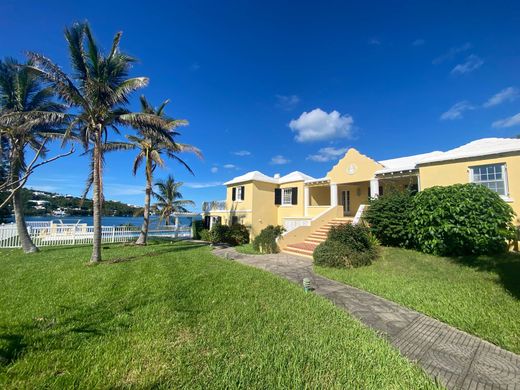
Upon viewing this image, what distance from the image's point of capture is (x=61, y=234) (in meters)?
15.9

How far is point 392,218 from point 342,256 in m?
3.44

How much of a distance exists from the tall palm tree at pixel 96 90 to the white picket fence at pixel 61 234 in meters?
9.33

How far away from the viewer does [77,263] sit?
28.8 feet

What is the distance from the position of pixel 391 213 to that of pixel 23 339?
11.7 metres

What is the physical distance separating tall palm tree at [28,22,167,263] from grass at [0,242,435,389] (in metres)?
4.73

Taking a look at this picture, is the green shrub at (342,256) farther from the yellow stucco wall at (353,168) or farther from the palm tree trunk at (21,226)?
the palm tree trunk at (21,226)

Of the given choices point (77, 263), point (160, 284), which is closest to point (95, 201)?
point (77, 263)

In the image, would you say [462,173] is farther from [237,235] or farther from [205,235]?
[205,235]

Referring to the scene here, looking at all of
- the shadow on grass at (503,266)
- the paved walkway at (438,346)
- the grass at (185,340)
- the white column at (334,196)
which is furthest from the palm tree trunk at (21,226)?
the shadow on grass at (503,266)

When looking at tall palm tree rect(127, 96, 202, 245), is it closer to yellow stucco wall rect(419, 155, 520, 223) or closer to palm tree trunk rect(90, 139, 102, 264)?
palm tree trunk rect(90, 139, 102, 264)

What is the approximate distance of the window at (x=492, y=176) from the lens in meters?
9.06

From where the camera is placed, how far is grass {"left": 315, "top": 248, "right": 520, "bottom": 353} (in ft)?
13.1

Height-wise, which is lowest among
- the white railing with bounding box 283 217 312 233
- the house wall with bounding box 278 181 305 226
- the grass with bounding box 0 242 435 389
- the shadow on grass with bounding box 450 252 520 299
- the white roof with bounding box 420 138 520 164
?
the grass with bounding box 0 242 435 389

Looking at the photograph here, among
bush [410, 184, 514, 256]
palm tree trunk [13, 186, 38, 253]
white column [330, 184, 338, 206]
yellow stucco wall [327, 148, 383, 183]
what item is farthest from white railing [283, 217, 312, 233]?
palm tree trunk [13, 186, 38, 253]
